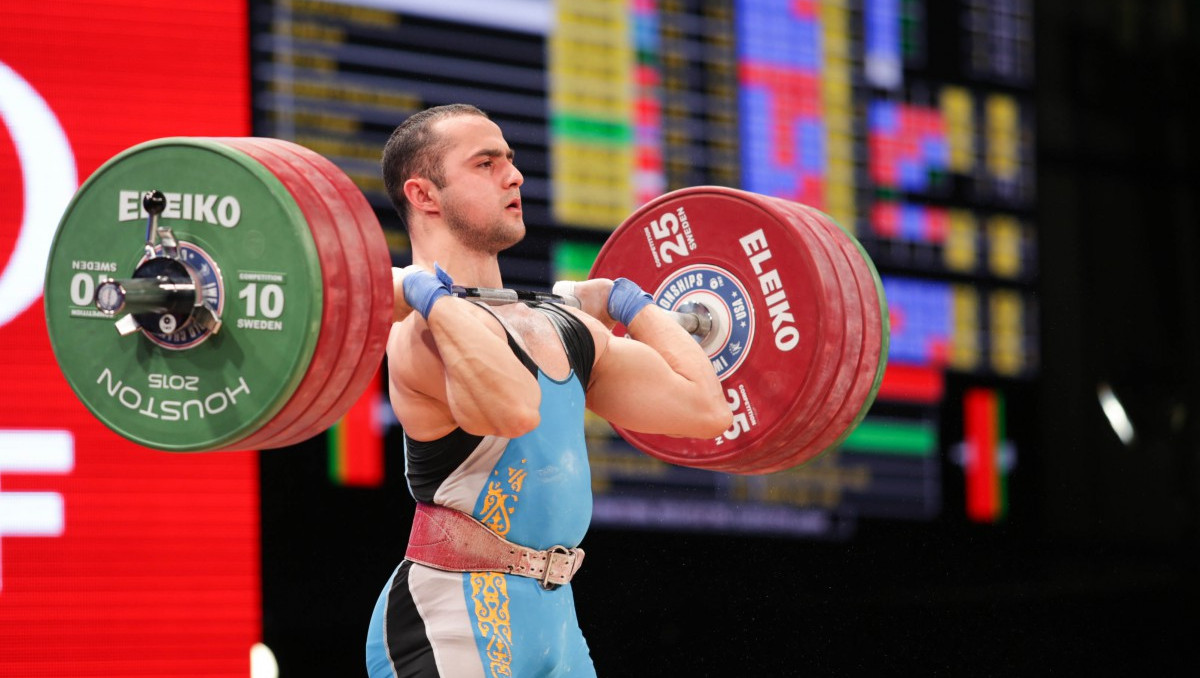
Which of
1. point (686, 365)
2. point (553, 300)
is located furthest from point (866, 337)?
point (553, 300)

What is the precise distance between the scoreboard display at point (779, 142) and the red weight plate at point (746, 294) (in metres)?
1.19

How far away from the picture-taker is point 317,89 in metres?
4.79

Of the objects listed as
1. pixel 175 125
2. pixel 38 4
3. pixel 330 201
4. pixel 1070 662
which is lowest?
pixel 1070 662

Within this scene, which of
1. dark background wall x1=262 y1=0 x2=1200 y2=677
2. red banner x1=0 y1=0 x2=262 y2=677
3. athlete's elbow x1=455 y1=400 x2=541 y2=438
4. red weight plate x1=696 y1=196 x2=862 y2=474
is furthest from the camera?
dark background wall x1=262 y1=0 x2=1200 y2=677

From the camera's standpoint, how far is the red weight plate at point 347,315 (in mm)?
2641

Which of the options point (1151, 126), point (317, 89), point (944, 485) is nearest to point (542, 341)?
point (317, 89)

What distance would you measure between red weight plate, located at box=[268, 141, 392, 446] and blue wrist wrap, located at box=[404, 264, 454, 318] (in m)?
0.08

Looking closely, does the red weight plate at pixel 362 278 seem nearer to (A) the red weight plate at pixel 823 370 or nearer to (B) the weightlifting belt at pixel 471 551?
(B) the weightlifting belt at pixel 471 551

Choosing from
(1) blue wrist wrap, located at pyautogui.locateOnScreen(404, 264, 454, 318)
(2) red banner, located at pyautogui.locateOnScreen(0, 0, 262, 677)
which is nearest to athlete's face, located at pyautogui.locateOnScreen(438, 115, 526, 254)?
(1) blue wrist wrap, located at pyautogui.locateOnScreen(404, 264, 454, 318)

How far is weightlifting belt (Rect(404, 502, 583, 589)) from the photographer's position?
2824mm

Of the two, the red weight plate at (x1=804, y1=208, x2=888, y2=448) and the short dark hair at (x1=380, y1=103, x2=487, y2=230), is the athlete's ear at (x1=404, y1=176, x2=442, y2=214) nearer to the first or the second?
the short dark hair at (x1=380, y1=103, x2=487, y2=230)

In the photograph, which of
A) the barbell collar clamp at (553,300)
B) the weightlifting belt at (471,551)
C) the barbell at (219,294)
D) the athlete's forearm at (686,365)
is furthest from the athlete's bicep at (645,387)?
the weightlifting belt at (471,551)

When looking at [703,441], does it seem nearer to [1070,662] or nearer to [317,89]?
[317,89]

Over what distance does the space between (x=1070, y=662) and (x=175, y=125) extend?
4005 millimetres
